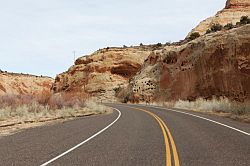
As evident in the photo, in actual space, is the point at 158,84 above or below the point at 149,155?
above

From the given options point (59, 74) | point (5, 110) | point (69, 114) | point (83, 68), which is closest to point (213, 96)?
point (69, 114)

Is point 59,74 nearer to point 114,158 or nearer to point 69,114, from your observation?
point 69,114

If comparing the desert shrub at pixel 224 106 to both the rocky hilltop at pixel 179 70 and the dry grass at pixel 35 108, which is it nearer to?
the rocky hilltop at pixel 179 70

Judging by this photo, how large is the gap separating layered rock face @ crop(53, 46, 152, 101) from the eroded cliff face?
1873 cm

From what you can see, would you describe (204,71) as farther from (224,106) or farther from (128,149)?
(128,149)

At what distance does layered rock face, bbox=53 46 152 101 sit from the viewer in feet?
270

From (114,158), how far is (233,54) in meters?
32.7

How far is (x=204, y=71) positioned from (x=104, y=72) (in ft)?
152

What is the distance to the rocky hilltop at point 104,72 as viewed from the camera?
8219 cm

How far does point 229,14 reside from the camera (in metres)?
77.6

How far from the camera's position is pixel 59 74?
101 m

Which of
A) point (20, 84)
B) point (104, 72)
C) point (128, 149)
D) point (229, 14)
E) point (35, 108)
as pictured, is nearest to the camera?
point (128, 149)

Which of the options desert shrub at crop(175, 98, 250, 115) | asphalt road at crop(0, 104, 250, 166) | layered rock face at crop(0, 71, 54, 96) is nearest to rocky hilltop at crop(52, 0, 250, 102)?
desert shrub at crop(175, 98, 250, 115)

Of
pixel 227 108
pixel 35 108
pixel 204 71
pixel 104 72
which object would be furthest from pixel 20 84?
pixel 227 108
